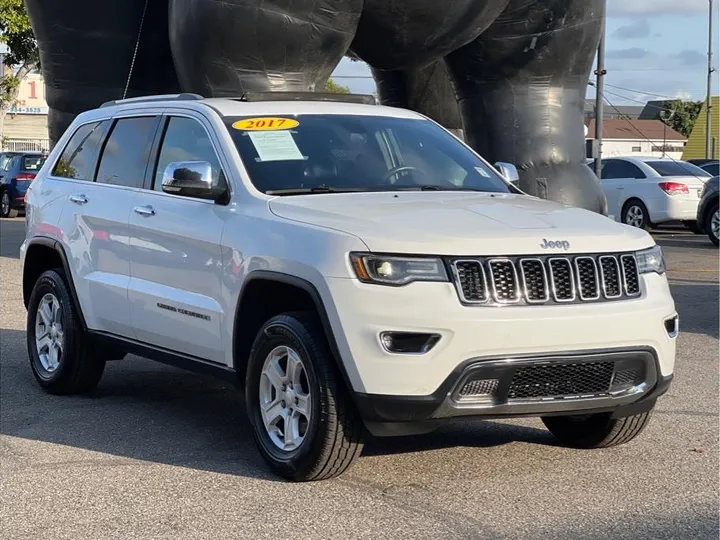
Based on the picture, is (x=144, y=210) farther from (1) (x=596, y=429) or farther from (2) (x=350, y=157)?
(1) (x=596, y=429)

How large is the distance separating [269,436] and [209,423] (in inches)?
48.8

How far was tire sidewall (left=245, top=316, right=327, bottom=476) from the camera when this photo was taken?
17.0 ft

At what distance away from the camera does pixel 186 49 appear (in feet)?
32.7

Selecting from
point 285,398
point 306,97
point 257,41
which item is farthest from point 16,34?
point 285,398

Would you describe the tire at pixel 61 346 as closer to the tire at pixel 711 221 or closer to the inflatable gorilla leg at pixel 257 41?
the inflatable gorilla leg at pixel 257 41

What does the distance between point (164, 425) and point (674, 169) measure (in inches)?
664

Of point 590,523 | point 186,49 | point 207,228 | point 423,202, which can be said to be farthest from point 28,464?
point 186,49

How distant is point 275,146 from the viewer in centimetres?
618

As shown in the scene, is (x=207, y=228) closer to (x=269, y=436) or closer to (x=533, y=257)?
(x=269, y=436)

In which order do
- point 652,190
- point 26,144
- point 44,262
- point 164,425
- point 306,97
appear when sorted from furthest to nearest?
point 26,144 < point 652,190 < point 44,262 < point 306,97 < point 164,425

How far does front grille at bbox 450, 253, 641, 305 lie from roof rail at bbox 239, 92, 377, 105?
209cm

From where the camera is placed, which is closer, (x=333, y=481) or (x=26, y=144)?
(x=333, y=481)

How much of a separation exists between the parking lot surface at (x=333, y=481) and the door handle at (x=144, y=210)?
1.13 m

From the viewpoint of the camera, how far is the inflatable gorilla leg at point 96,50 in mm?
12391
